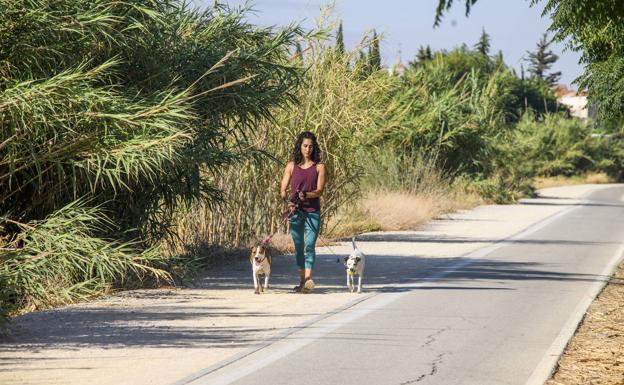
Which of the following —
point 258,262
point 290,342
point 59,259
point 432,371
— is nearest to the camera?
point 432,371

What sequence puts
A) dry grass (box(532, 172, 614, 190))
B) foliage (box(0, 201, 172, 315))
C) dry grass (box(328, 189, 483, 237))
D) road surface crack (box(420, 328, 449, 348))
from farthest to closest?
dry grass (box(532, 172, 614, 190)) → dry grass (box(328, 189, 483, 237)) → foliage (box(0, 201, 172, 315)) → road surface crack (box(420, 328, 449, 348))

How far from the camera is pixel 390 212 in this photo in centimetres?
2889

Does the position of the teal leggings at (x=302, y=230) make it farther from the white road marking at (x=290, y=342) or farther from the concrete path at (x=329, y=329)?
the white road marking at (x=290, y=342)

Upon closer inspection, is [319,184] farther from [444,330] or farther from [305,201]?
[444,330]

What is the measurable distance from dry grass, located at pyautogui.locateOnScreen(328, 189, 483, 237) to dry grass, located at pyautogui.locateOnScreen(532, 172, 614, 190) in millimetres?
35902

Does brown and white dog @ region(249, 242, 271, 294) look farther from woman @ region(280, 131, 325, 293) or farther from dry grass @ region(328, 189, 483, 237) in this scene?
dry grass @ region(328, 189, 483, 237)

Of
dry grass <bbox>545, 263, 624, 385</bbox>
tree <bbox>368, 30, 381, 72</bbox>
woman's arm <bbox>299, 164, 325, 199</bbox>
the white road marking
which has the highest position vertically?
tree <bbox>368, 30, 381, 72</bbox>

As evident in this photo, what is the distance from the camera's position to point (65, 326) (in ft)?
36.1

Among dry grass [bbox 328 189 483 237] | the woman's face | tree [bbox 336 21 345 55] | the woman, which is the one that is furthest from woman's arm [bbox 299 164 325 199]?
dry grass [bbox 328 189 483 237]

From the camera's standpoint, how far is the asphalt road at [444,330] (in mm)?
8914

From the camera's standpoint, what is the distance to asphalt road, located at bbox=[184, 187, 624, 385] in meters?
8.91

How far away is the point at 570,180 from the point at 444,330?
6501cm

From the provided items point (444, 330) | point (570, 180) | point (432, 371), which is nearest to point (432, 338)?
point (444, 330)

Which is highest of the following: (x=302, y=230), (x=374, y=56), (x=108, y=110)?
(x=374, y=56)
